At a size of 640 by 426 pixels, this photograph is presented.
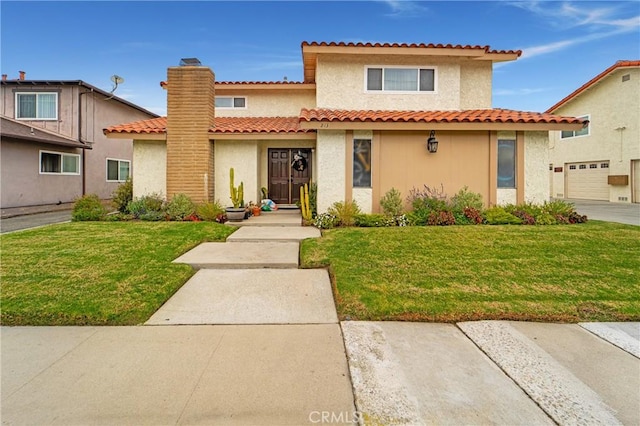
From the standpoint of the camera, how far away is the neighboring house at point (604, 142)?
19000mm

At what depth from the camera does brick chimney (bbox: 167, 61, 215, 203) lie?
37.1 feet

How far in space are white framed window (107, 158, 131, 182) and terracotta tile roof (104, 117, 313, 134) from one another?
9306 mm

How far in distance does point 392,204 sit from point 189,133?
7.09 metres

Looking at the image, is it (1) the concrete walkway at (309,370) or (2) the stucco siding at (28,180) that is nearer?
(1) the concrete walkway at (309,370)

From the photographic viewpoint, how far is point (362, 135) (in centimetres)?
1048

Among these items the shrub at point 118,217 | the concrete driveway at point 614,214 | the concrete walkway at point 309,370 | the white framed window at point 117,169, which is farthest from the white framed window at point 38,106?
the concrete driveway at point 614,214

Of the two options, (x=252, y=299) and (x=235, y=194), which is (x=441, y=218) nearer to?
(x=235, y=194)

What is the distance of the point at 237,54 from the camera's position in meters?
18.0

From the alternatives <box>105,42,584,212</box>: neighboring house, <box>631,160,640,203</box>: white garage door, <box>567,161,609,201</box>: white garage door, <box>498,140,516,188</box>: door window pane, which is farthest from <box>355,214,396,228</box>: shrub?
<box>567,161,609,201</box>: white garage door

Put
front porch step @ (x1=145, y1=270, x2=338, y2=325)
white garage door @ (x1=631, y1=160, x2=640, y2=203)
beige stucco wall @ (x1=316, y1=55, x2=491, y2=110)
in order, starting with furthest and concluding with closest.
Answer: white garage door @ (x1=631, y1=160, x2=640, y2=203) < beige stucco wall @ (x1=316, y1=55, x2=491, y2=110) < front porch step @ (x1=145, y1=270, x2=338, y2=325)

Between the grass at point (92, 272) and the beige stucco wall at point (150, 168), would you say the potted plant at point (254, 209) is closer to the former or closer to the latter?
the grass at point (92, 272)
